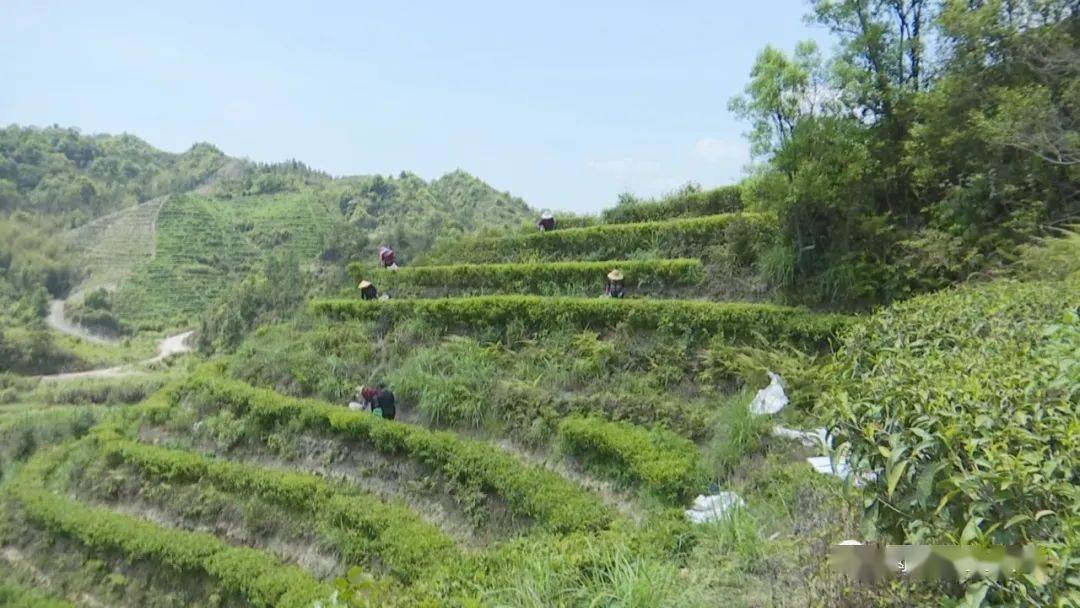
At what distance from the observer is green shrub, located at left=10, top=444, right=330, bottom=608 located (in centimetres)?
755

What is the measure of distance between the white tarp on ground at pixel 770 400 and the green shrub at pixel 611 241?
3872mm

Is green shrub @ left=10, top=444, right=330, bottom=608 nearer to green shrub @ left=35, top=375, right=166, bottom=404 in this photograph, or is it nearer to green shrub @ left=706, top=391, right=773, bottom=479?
green shrub @ left=706, top=391, right=773, bottom=479

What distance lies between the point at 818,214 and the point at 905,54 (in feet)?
9.52

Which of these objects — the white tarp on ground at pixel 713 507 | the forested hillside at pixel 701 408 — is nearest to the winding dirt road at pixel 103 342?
the forested hillside at pixel 701 408

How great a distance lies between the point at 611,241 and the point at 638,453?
7.26 m

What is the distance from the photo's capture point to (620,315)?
1075 cm

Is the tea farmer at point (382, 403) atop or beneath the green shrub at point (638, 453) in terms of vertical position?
atop

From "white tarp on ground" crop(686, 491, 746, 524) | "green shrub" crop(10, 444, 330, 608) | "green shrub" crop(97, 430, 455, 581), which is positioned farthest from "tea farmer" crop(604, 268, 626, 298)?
"green shrub" crop(10, 444, 330, 608)

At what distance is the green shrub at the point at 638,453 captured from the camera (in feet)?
23.0

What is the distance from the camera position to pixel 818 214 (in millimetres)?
9969

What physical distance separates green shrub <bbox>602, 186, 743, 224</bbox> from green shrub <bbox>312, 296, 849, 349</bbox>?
455 cm

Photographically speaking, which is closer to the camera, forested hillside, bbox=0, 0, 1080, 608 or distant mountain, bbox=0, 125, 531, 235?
forested hillside, bbox=0, 0, 1080, 608

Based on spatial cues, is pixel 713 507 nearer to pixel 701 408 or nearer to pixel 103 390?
pixel 701 408

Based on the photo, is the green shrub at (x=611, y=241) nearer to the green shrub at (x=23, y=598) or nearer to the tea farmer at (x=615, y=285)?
the tea farmer at (x=615, y=285)
